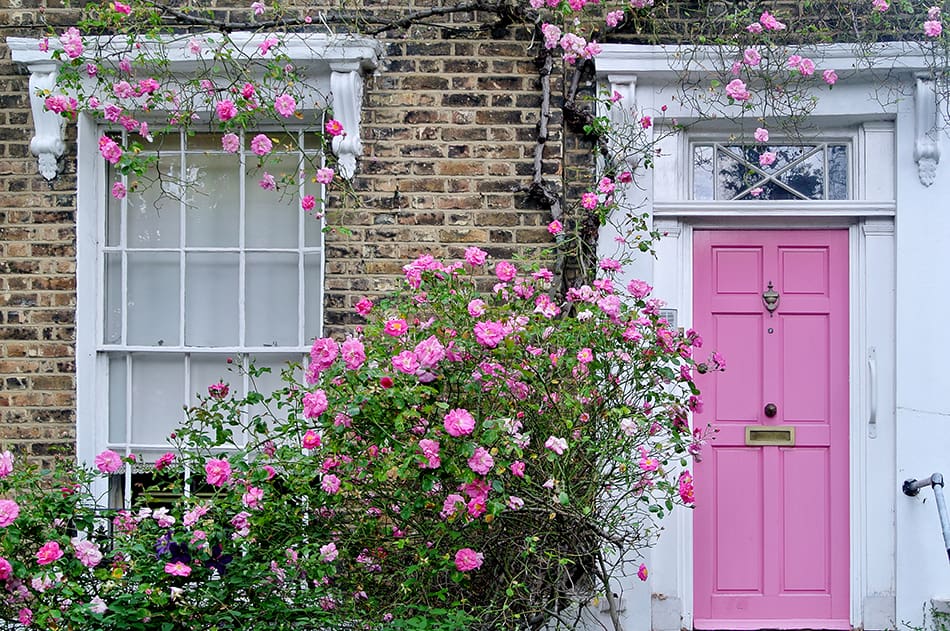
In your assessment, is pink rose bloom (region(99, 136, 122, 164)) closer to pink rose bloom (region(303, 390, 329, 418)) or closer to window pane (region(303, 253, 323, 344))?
window pane (region(303, 253, 323, 344))

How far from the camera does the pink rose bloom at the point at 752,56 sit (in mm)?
5191

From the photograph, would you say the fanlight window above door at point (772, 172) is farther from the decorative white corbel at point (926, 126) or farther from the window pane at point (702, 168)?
the decorative white corbel at point (926, 126)

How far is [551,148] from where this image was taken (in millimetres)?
5387

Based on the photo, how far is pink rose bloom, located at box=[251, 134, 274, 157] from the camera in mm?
5188

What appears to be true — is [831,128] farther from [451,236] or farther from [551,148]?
[451,236]

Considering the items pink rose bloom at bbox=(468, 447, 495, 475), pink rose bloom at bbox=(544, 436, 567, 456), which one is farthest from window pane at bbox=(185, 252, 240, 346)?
pink rose bloom at bbox=(544, 436, 567, 456)

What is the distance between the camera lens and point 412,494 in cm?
434

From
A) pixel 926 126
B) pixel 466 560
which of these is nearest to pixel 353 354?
pixel 466 560

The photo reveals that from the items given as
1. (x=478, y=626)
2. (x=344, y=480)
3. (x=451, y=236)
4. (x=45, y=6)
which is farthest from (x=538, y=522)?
(x=45, y=6)

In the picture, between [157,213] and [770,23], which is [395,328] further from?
[770,23]

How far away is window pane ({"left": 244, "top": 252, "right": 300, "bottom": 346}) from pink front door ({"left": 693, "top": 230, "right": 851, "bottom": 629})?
216cm

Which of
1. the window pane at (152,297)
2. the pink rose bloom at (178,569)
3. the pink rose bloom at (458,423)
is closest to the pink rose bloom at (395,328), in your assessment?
the pink rose bloom at (458,423)

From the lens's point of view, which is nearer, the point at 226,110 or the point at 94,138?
the point at 226,110

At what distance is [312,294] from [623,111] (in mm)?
1901
